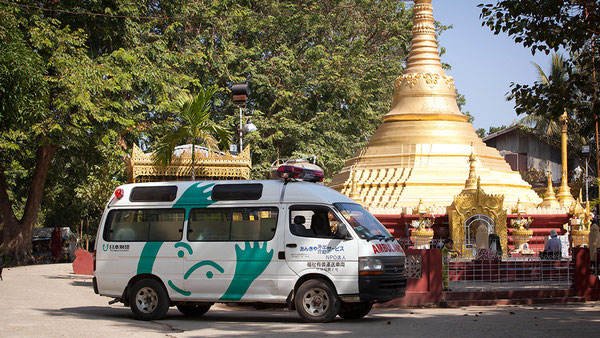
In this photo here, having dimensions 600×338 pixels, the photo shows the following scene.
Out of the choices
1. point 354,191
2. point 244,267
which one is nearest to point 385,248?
point 244,267

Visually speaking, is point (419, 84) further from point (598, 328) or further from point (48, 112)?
point (598, 328)

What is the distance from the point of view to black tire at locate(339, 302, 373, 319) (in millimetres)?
13445

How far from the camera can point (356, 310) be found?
1349 cm

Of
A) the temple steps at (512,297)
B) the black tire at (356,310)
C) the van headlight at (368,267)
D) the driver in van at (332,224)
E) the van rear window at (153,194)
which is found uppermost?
the van rear window at (153,194)

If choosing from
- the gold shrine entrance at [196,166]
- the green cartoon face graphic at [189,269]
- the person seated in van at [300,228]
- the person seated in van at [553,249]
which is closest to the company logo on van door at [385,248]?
the person seated in van at [300,228]

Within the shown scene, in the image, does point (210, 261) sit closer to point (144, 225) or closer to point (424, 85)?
point (144, 225)

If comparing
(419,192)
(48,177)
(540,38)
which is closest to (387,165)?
(419,192)

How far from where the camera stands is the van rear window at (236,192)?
1342 cm

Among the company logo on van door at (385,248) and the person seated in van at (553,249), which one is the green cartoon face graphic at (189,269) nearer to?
the company logo on van door at (385,248)

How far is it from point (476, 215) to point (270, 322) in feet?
42.7

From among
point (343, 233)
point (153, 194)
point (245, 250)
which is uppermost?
point (153, 194)

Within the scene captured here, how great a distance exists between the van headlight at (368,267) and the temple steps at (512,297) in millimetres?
4021

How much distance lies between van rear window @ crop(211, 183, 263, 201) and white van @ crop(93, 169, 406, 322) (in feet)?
0.06

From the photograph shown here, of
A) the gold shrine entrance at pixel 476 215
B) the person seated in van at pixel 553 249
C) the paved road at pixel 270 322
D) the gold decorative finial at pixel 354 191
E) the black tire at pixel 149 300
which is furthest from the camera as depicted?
the gold decorative finial at pixel 354 191
